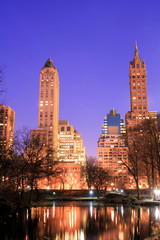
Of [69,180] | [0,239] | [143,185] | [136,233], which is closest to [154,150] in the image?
[136,233]

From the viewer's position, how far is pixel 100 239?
49.1 ft

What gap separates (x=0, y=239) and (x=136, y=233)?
823cm

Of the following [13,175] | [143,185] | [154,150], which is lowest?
[143,185]

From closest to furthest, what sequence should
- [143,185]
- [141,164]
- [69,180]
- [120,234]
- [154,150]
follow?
[120,234] < [154,150] < [141,164] < [69,180] < [143,185]

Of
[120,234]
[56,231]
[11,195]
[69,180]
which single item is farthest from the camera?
[69,180]

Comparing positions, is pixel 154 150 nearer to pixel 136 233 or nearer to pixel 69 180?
pixel 136 233

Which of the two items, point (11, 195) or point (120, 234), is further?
point (11, 195)

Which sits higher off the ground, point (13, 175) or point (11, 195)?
point (13, 175)

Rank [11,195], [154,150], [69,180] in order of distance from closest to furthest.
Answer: [11,195], [154,150], [69,180]

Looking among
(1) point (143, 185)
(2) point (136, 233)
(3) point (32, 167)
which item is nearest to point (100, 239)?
(2) point (136, 233)

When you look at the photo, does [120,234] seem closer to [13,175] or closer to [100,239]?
[100,239]

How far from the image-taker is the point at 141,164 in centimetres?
6438

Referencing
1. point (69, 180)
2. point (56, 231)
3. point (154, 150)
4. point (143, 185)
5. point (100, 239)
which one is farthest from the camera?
point (143, 185)

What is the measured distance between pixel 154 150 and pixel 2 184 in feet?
85.6
